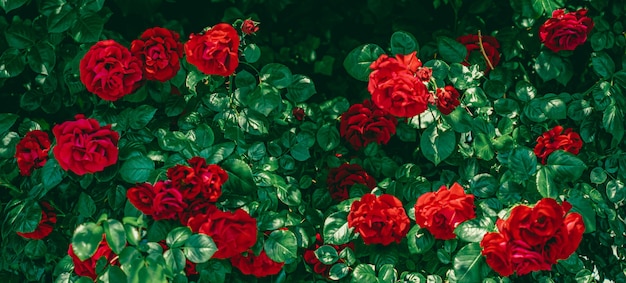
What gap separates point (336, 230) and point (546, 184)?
0.55 metres

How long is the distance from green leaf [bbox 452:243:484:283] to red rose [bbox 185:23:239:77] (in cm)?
75

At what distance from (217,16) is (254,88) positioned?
0.62 meters

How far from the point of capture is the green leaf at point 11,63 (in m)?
2.14

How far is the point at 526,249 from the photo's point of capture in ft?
5.83

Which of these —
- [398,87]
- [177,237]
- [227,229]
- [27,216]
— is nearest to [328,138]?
[398,87]

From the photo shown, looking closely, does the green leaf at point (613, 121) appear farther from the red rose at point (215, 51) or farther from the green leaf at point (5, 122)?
the green leaf at point (5, 122)

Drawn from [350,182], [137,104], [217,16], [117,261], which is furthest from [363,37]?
[117,261]

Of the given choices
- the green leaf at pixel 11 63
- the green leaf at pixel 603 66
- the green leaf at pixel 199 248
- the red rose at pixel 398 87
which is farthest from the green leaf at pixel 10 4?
the green leaf at pixel 603 66

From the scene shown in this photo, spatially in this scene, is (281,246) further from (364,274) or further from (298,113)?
(298,113)

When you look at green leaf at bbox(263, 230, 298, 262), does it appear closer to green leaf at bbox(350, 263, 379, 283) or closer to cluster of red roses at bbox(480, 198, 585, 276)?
green leaf at bbox(350, 263, 379, 283)

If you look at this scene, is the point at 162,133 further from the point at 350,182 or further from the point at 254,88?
the point at 350,182

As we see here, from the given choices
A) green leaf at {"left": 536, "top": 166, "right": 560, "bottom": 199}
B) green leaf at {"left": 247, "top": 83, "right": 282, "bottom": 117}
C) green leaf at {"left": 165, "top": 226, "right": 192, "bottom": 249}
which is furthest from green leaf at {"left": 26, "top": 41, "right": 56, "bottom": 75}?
green leaf at {"left": 536, "top": 166, "right": 560, "bottom": 199}

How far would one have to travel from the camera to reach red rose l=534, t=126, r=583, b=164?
7.39 ft

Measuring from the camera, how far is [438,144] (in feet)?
6.62
